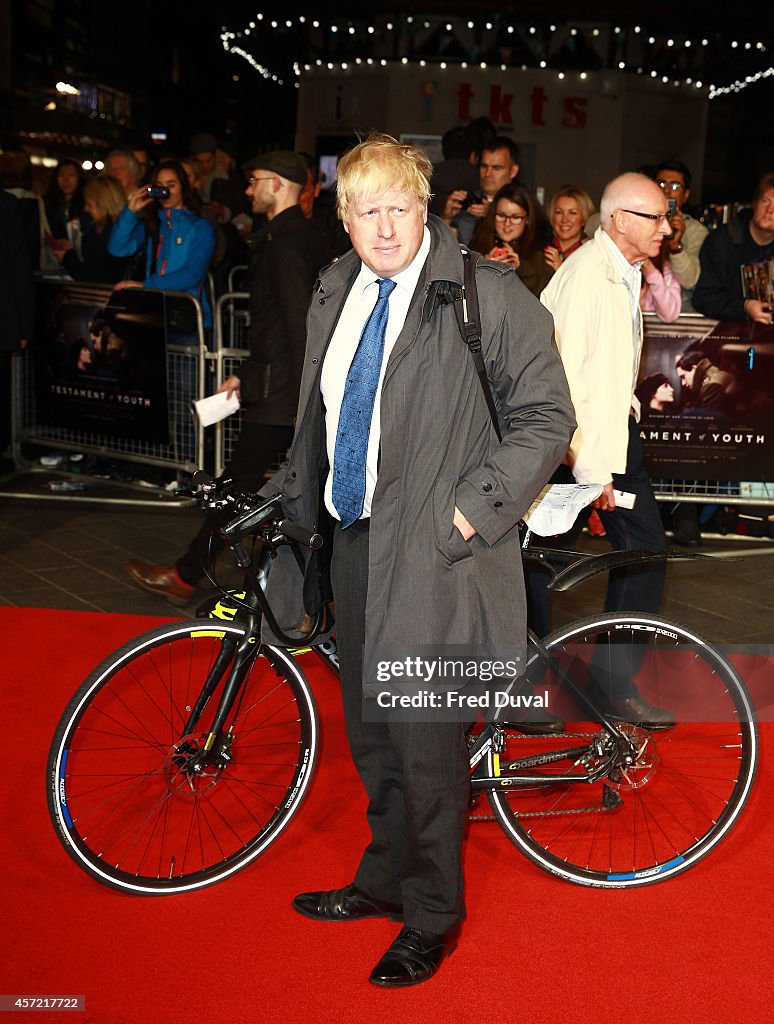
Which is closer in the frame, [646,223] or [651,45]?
[646,223]

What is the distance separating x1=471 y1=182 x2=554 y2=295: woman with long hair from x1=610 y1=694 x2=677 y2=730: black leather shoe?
9.09 ft

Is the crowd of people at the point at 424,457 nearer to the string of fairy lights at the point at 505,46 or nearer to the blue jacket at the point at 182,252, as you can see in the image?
the blue jacket at the point at 182,252

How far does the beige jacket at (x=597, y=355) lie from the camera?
3883 millimetres

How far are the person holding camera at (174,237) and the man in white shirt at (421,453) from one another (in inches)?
187

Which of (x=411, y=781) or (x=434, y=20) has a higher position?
(x=434, y=20)

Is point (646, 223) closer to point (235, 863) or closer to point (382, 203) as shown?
point (382, 203)

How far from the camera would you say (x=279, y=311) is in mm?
4871

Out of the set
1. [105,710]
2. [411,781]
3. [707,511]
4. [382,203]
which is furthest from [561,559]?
[707,511]

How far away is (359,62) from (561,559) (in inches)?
710

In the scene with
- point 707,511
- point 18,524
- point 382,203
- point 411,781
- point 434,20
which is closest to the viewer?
point 382,203

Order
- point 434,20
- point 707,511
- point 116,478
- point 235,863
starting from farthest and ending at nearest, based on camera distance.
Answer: point 434,20 < point 116,478 < point 707,511 < point 235,863

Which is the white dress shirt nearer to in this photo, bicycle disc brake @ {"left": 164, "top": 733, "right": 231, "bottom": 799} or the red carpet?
bicycle disc brake @ {"left": 164, "top": 733, "right": 231, "bottom": 799}

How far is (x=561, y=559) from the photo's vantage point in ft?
10.6

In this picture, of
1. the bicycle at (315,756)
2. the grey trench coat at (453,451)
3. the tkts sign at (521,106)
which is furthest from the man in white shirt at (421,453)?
the tkts sign at (521,106)
